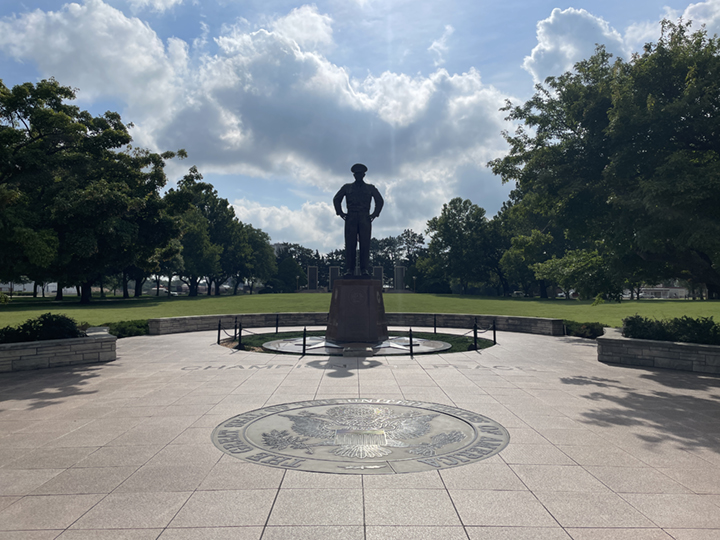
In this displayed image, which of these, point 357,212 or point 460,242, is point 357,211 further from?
point 460,242

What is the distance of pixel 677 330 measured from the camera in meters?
12.0

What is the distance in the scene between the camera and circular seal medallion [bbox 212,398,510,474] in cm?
511

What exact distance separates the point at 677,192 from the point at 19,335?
16814 mm

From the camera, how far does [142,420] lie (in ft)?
22.6

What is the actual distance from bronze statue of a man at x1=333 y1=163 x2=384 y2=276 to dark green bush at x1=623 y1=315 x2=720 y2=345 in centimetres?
857

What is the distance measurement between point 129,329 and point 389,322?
41.0ft

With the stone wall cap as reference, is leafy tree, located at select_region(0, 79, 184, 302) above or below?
above

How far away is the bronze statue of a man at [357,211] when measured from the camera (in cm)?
1631

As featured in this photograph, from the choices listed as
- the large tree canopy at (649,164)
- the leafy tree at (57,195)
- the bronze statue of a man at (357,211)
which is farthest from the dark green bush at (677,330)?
the leafy tree at (57,195)

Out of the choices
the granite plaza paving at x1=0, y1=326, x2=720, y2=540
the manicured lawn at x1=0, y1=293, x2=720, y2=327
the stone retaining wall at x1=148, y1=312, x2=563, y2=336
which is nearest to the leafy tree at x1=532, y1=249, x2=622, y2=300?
the stone retaining wall at x1=148, y1=312, x2=563, y2=336

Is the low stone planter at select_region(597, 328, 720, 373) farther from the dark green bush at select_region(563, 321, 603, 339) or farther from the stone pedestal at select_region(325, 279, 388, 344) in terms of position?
the stone pedestal at select_region(325, 279, 388, 344)

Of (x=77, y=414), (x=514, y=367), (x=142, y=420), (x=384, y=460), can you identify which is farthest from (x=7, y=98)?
(x=514, y=367)

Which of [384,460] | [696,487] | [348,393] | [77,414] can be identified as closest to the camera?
[696,487]

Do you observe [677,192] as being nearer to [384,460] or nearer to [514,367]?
[514,367]
